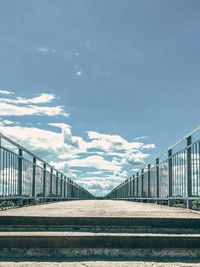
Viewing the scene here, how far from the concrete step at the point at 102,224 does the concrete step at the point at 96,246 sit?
526 mm

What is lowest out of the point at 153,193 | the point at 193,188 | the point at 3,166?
the point at 153,193

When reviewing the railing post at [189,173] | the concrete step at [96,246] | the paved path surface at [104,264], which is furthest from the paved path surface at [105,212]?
the paved path surface at [104,264]

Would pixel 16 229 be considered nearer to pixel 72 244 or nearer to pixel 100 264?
pixel 72 244

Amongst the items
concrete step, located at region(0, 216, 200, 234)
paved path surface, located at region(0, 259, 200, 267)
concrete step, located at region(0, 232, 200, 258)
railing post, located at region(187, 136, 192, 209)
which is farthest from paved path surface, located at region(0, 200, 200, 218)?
paved path surface, located at region(0, 259, 200, 267)

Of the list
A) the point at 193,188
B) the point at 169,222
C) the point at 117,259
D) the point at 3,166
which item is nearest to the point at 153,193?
the point at 193,188

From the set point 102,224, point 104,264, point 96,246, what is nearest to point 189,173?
point 102,224

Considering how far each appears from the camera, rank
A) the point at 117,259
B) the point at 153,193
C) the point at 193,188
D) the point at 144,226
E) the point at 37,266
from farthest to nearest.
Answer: the point at 153,193 → the point at 193,188 → the point at 144,226 → the point at 117,259 → the point at 37,266

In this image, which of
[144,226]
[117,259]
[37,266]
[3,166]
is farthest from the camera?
[3,166]

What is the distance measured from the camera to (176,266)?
10.8ft

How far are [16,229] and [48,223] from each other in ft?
1.40

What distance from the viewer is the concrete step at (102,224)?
4.24 meters

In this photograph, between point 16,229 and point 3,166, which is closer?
point 16,229

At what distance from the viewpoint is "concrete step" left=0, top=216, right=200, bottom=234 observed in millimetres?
4238

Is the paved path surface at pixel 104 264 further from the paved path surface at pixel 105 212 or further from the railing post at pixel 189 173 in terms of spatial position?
the railing post at pixel 189 173
